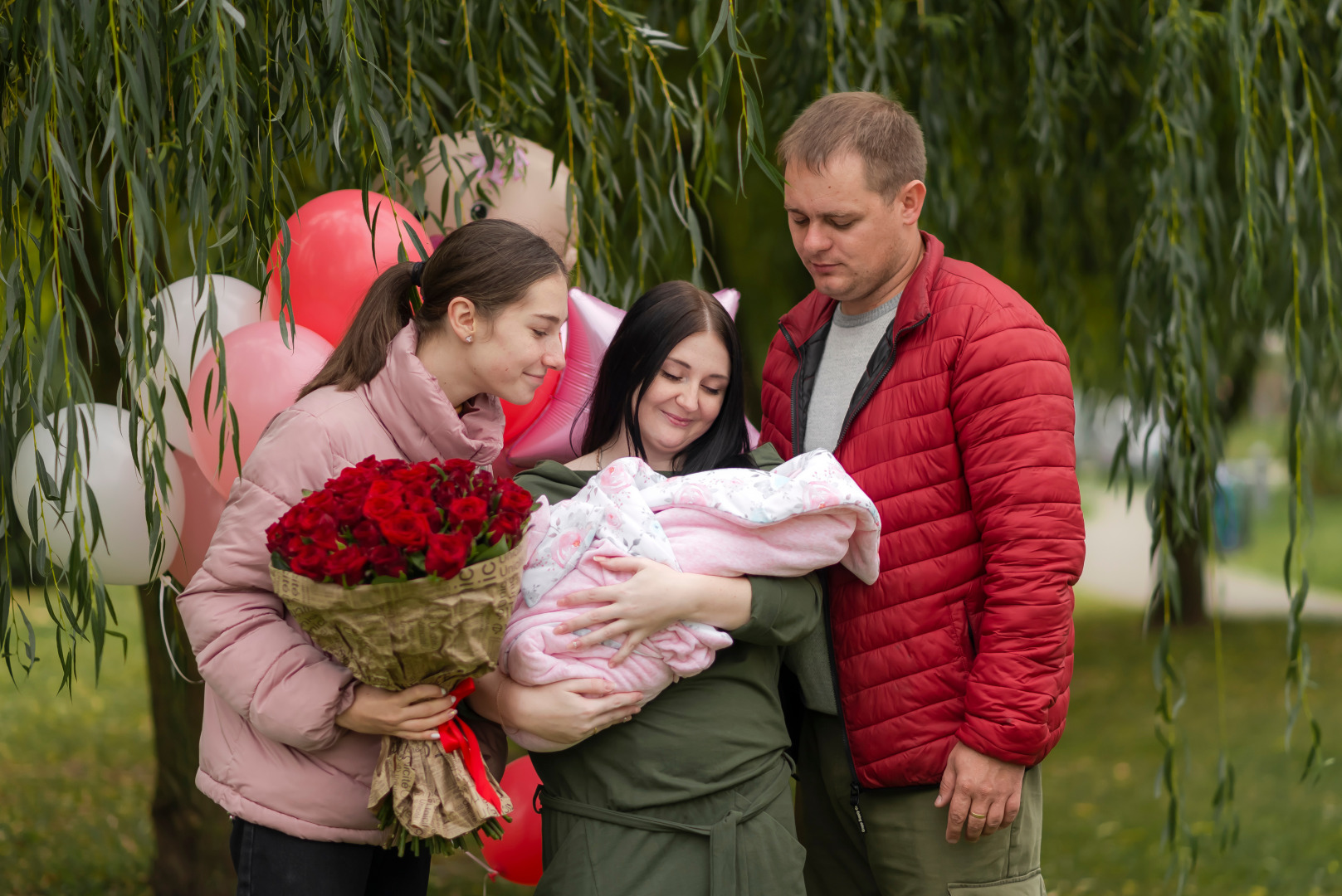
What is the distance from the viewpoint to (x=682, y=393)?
79.4 inches

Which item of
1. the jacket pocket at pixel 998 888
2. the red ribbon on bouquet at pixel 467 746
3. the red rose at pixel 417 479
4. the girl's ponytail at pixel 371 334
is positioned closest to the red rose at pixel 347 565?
the red rose at pixel 417 479

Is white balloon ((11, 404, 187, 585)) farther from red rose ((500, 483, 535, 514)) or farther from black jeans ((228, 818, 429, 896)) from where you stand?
red rose ((500, 483, 535, 514))

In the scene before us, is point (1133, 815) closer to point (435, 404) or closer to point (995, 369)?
point (995, 369)

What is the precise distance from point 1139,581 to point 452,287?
15.9 m

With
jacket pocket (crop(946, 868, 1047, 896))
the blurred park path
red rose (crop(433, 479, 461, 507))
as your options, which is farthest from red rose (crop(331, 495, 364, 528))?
the blurred park path

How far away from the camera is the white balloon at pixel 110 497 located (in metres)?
2.09

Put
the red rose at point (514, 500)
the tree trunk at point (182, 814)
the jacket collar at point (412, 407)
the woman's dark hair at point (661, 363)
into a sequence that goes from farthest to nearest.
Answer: the tree trunk at point (182, 814), the woman's dark hair at point (661, 363), the jacket collar at point (412, 407), the red rose at point (514, 500)

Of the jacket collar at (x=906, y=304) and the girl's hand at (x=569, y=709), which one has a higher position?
the jacket collar at (x=906, y=304)

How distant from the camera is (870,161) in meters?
1.97

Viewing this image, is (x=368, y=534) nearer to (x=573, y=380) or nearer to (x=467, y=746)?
(x=467, y=746)

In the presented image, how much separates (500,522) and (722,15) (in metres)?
1.13

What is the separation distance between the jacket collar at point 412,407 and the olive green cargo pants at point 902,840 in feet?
3.03

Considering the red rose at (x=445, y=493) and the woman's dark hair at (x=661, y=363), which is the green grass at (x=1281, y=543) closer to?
the woman's dark hair at (x=661, y=363)

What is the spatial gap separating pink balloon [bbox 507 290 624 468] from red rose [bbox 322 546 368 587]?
805 millimetres
